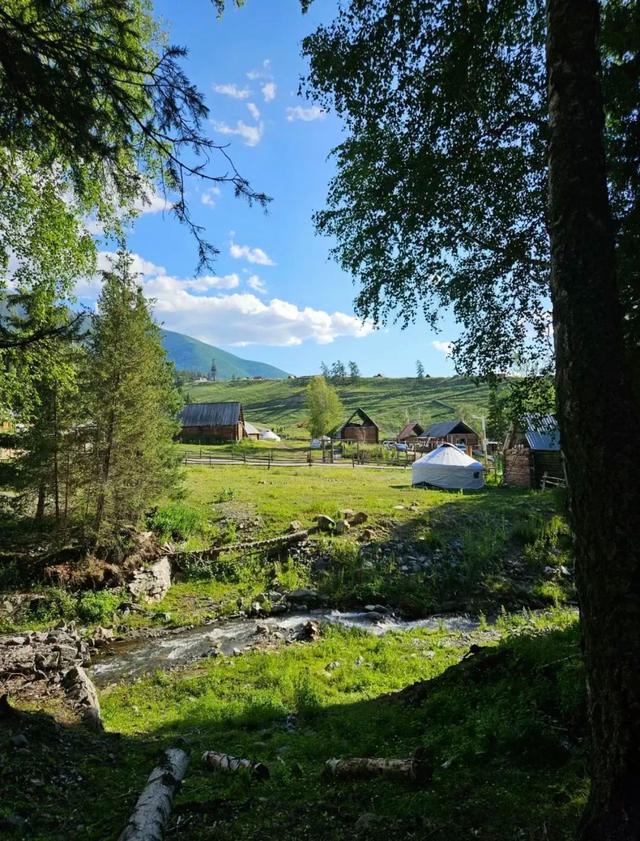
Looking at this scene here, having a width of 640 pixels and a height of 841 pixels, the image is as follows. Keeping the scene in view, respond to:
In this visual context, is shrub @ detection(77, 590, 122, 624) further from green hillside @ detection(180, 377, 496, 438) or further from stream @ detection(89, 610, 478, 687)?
green hillside @ detection(180, 377, 496, 438)

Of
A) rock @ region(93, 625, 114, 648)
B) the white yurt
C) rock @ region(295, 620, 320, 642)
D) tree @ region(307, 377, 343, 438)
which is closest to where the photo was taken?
rock @ region(93, 625, 114, 648)

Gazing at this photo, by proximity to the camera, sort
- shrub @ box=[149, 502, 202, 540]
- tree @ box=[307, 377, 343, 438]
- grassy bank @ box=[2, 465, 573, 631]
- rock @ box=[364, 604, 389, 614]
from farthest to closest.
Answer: tree @ box=[307, 377, 343, 438] < shrub @ box=[149, 502, 202, 540] < rock @ box=[364, 604, 389, 614] < grassy bank @ box=[2, 465, 573, 631]

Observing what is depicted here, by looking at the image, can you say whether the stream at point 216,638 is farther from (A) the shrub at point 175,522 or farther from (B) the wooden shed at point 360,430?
(B) the wooden shed at point 360,430

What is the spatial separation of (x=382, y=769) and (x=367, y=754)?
3.12 ft

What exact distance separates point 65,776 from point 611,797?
17.8ft

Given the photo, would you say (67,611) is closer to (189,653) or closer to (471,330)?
(189,653)

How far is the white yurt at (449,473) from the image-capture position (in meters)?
34.1

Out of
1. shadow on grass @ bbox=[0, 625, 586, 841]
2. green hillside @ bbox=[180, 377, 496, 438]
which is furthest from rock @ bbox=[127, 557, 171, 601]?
green hillside @ bbox=[180, 377, 496, 438]

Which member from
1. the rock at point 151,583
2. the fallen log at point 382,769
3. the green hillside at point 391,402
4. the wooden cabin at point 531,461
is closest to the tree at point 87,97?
the fallen log at point 382,769

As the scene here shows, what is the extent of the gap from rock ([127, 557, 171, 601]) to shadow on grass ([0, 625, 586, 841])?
7.50 m

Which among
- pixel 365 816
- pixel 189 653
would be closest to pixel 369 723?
pixel 365 816

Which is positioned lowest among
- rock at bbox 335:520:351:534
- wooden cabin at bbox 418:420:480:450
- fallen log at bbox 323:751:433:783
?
rock at bbox 335:520:351:534

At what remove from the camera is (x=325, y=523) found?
20.2 metres

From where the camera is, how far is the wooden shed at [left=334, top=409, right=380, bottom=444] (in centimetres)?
7669
